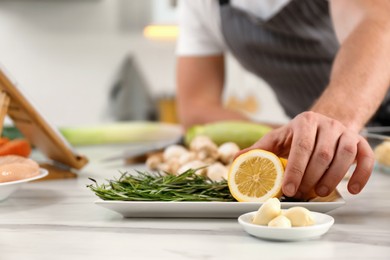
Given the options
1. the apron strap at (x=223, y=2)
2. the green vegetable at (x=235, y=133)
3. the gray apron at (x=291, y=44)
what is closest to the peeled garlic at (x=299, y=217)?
the green vegetable at (x=235, y=133)

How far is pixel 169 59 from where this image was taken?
17.2 ft

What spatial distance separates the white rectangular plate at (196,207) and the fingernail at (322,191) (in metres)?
0.02

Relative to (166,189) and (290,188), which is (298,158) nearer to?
(290,188)

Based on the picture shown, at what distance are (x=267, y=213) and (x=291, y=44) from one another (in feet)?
4.94

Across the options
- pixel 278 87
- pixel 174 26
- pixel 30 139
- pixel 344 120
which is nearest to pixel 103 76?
pixel 174 26

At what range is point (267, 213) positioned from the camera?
Result: 86 centimetres

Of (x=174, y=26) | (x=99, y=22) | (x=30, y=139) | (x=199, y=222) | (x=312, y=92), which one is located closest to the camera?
(x=199, y=222)

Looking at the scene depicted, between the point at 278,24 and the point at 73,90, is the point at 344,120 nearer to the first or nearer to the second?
the point at 278,24

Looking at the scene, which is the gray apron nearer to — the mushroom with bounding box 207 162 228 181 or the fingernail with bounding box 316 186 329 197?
the mushroom with bounding box 207 162 228 181

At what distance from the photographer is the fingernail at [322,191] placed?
1.00 metres

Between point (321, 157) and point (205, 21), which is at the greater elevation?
point (205, 21)

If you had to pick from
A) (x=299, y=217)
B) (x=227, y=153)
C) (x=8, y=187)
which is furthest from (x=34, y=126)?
(x=299, y=217)

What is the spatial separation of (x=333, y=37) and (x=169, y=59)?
10.1ft

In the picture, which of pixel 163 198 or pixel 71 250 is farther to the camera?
pixel 163 198
